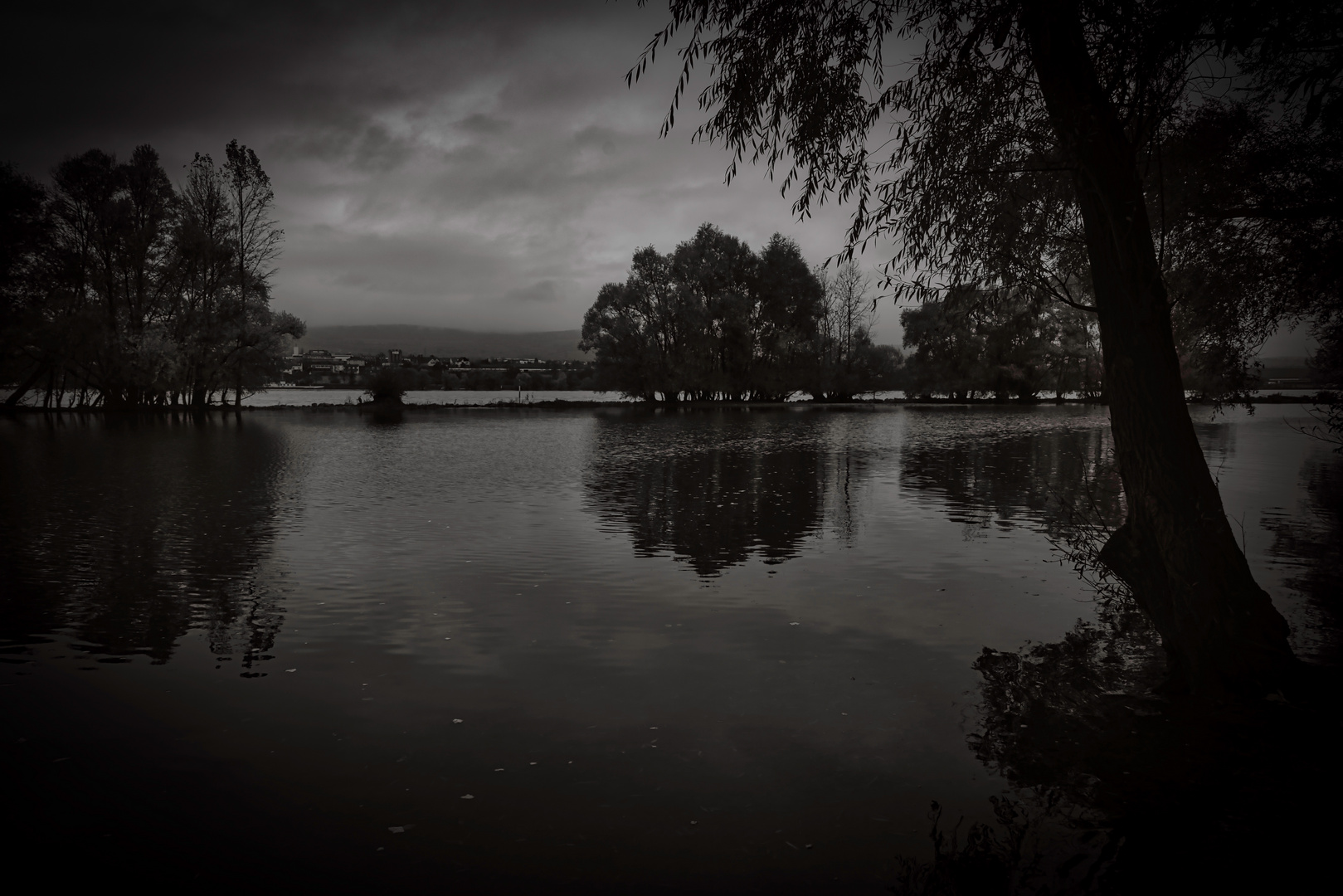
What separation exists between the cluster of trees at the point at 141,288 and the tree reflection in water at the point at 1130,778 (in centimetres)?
7099

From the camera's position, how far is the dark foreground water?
5.40 metres

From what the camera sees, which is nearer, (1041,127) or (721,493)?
(1041,127)

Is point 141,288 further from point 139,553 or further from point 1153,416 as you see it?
point 1153,416

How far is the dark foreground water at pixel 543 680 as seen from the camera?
17.7 feet

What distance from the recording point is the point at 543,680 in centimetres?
823

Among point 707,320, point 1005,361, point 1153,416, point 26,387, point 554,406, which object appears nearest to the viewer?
point 1153,416

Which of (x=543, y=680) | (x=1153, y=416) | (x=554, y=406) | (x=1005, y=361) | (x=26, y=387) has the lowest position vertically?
(x=543, y=680)

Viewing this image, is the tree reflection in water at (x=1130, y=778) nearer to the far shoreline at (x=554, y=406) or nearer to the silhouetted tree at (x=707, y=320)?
the far shoreline at (x=554, y=406)

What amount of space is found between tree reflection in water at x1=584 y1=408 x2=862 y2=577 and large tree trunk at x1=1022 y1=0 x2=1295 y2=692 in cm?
673

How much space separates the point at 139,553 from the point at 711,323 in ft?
266

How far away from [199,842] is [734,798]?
3547 millimetres

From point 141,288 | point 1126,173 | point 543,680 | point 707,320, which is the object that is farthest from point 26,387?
point 1126,173

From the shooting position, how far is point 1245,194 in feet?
48.0

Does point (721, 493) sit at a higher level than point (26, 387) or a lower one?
lower
